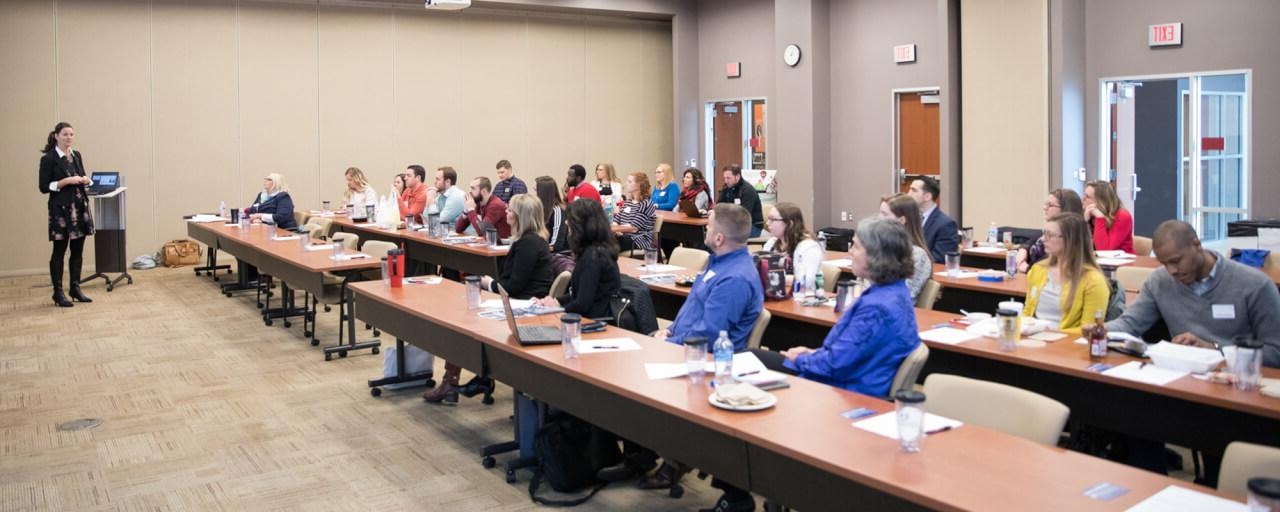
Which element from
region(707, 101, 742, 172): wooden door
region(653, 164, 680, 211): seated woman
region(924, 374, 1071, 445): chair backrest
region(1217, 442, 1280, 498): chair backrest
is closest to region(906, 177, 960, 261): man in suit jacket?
region(924, 374, 1071, 445): chair backrest

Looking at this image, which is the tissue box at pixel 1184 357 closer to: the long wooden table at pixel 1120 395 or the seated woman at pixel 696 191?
the long wooden table at pixel 1120 395

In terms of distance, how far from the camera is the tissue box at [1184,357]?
3912 millimetres

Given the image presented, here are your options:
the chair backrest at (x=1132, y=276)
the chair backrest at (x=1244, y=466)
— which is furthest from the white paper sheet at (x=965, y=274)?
the chair backrest at (x=1244, y=466)

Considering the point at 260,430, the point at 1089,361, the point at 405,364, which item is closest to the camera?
the point at 1089,361

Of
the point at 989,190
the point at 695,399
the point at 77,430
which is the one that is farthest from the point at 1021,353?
the point at 989,190

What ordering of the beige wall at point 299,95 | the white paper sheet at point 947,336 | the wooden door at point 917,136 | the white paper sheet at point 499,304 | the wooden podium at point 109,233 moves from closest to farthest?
the white paper sheet at point 947,336 → the white paper sheet at point 499,304 → the wooden podium at point 109,233 → the beige wall at point 299,95 → the wooden door at point 917,136

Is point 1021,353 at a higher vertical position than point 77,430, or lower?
higher

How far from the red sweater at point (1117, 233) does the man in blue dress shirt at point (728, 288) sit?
3.99 meters

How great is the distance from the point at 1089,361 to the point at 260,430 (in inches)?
171

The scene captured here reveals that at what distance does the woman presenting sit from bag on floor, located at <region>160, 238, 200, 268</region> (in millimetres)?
2818

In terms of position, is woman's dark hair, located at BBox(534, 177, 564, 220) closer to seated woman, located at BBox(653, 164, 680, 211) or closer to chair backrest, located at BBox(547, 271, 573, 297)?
chair backrest, located at BBox(547, 271, 573, 297)

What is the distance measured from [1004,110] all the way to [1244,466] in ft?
31.7

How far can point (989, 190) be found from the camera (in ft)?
39.7

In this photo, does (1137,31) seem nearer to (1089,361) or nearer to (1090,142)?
(1090,142)
